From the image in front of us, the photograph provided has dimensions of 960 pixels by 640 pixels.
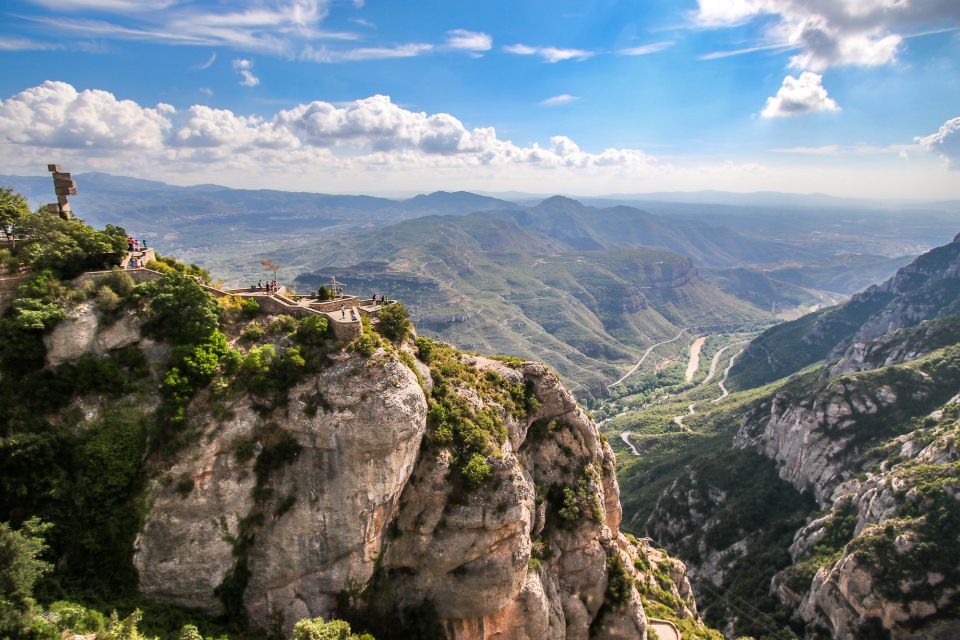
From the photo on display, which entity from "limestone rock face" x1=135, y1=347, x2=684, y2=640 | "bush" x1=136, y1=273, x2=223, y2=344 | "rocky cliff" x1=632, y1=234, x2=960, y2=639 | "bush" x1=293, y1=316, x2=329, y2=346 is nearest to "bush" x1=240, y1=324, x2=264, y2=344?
"bush" x1=136, y1=273, x2=223, y2=344

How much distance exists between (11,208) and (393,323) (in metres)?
36.5

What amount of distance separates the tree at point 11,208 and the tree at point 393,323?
32463mm

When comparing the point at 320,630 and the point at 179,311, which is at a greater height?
the point at 179,311

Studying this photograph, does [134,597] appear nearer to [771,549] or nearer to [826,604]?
[826,604]

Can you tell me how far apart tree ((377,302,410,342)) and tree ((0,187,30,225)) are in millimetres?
32463

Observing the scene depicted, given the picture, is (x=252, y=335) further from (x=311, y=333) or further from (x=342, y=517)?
(x=342, y=517)

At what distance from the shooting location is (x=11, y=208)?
45312 millimetres

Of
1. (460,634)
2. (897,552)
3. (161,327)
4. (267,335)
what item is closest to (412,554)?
(460,634)

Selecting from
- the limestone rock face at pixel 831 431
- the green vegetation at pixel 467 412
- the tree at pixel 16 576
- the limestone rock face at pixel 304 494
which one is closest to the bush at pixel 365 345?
the limestone rock face at pixel 304 494

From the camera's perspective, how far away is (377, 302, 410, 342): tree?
4741 centimetres

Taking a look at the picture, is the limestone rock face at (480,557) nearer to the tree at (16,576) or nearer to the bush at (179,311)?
the bush at (179,311)

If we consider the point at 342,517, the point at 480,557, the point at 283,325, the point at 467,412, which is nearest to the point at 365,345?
the point at 283,325

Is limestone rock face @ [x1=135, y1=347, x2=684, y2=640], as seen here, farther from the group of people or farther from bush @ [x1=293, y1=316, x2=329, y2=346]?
the group of people

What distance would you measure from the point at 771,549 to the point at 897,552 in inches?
1450
